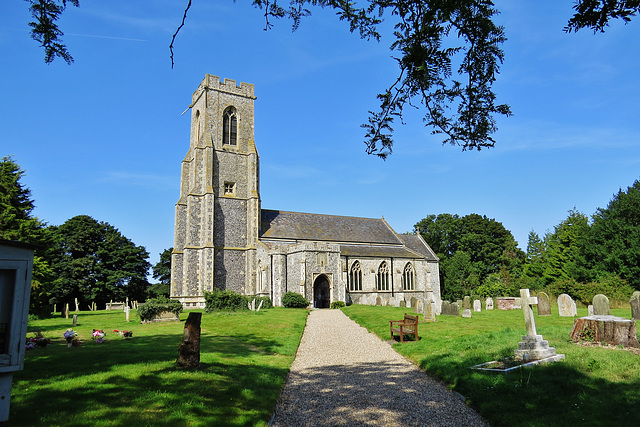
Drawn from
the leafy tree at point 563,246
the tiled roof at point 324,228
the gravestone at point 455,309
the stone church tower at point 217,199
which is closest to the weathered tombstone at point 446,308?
the gravestone at point 455,309

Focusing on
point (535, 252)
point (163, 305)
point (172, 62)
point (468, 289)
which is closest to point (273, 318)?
point (163, 305)

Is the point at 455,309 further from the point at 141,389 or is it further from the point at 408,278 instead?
the point at 408,278

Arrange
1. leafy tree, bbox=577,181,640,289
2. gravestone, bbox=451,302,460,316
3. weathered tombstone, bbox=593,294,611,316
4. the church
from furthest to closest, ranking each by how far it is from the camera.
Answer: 1. the church
2. leafy tree, bbox=577,181,640,289
3. gravestone, bbox=451,302,460,316
4. weathered tombstone, bbox=593,294,611,316

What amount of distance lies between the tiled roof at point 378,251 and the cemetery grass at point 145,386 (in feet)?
87.0

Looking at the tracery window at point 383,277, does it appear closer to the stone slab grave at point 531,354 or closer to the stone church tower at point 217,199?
the stone church tower at point 217,199

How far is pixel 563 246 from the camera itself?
45.0 metres

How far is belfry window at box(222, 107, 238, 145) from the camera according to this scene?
38.8m

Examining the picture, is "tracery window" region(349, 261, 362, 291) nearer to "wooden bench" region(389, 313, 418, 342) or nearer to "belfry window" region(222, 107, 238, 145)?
"belfry window" region(222, 107, 238, 145)

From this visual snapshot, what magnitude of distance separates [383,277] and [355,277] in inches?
138

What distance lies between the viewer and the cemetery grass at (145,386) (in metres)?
5.81

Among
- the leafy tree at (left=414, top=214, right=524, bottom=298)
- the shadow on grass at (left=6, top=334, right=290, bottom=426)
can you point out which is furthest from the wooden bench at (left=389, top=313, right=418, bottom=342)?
the leafy tree at (left=414, top=214, right=524, bottom=298)

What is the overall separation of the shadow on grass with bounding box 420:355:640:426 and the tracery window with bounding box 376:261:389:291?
103ft

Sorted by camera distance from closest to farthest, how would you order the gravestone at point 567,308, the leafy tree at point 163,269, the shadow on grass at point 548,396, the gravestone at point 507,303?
the shadow on grass at point 548,396
the gravestone at point 567,308
the gravestone at point 507,303
the leafy tree at point 163,269

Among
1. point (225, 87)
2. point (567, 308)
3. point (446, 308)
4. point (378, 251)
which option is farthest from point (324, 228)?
point (567, 308)
